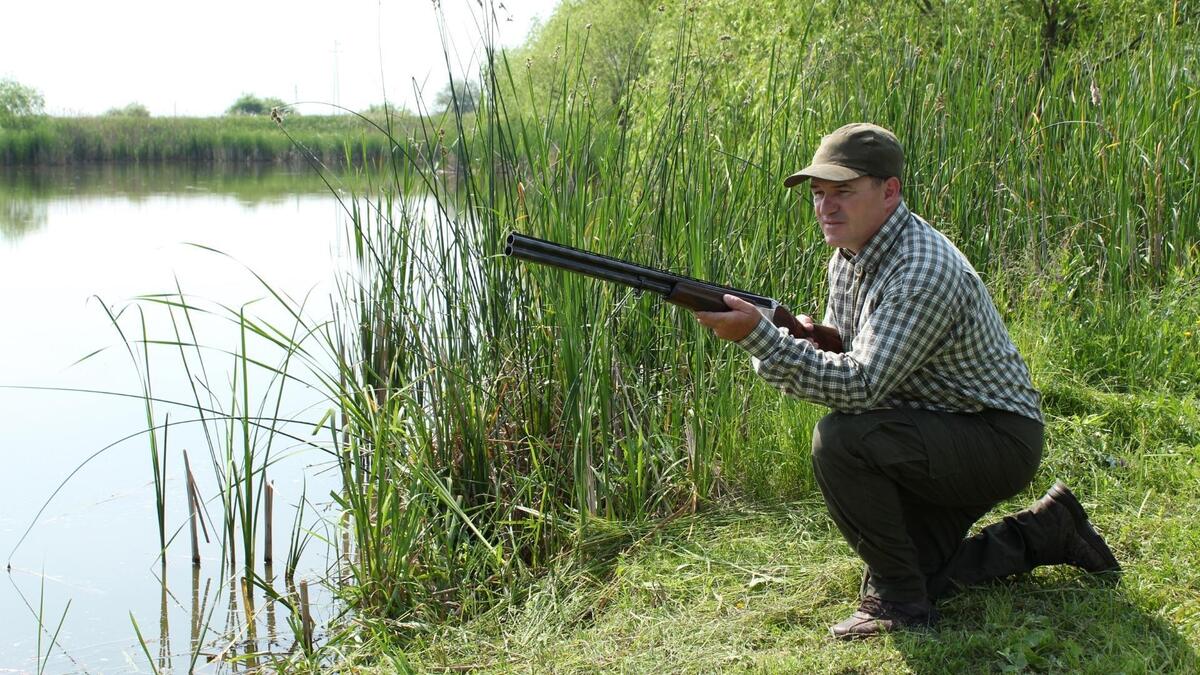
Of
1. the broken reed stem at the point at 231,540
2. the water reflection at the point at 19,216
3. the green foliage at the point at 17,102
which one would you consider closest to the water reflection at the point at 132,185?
the water reflection at the point at 19,216

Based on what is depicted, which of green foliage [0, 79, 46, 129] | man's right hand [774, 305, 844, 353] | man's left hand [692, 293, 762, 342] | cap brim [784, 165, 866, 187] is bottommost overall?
man's right hand [774, 305, 844, 353]

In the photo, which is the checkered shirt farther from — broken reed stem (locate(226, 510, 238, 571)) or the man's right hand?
broken reed stem (locate(226, 510, 238, 571))

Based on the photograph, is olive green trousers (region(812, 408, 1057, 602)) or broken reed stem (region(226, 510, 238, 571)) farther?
broken reed stem (region(226, 510, 238, 571))

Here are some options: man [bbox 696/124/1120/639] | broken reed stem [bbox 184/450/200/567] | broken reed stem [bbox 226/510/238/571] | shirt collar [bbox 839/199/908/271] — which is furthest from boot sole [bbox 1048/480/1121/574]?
broken reed stem [bbox 184/450/200/567]

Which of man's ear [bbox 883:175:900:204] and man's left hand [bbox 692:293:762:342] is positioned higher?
man's ear [bbox 883:175:900:204]

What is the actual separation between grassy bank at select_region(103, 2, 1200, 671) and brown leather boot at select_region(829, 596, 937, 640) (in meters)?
0.06

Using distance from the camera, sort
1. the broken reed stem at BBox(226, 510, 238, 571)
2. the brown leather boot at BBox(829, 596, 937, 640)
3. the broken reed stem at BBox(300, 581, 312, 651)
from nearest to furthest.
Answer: the brown leather boot at BBox(829, 596, 937, 640), the broken reed stem at BBox(300, 581, 312, 651), the broken reed stem at BBox(226, 510, 238, 571)

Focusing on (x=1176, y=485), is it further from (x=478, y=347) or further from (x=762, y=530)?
(x=478, y=347)

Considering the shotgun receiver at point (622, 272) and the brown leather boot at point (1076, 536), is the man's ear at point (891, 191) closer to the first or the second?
the shotgun receiver at point (622, 272)

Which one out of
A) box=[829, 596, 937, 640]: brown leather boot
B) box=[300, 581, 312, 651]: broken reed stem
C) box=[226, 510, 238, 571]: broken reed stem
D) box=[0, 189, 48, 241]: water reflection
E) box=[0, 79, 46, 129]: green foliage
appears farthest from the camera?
box=[0, 79, 46, 129]: green foliage

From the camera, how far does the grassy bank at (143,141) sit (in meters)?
27.6

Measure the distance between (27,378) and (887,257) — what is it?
7.00 meters

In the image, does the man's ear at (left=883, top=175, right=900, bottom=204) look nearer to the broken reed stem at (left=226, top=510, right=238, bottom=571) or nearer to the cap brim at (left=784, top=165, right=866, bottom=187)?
the cap brim at (left=784, top=165, right=866, bottom=187)

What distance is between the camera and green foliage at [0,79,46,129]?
29664 millimetres
